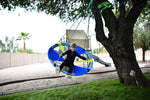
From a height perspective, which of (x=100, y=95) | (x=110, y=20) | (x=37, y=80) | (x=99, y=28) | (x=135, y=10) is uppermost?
(x=135, y=10)

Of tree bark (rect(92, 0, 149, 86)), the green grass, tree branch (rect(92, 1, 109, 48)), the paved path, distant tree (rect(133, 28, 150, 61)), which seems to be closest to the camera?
the green grass

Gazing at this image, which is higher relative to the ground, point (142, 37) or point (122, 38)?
point (142, 37)

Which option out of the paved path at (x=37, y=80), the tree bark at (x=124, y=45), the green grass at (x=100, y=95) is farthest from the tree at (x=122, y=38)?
the paved path at (x=37, y=80)

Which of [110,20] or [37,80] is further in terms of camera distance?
[37,80]

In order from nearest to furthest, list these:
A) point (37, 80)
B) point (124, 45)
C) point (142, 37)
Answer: point (124, 45), point (37, 80), point (142, 37)

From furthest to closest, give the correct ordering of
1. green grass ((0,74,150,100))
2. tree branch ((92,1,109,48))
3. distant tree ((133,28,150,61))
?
distant tree ((133,28,150,61))
tree branch ((92,1,109,48))
green grass ((0,74,150,100))

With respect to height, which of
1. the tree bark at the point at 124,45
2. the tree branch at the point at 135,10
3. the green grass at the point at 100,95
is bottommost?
the green grass at the point at 100,95

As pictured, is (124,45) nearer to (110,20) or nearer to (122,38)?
(122,38)

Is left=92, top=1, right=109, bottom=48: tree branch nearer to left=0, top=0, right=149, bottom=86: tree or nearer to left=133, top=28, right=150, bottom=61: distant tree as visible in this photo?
left=0, top=0, right=149, bottom=86: tree

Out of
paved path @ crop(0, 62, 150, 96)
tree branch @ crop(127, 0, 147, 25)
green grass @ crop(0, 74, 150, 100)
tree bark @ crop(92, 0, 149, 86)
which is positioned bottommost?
paved path @ crop(0, 62, 150, 96)

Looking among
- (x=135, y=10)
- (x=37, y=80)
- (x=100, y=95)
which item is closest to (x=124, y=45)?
(x=135, y=10)

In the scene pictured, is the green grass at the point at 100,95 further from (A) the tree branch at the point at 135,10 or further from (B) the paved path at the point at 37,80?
(A) the tree branch at the point at 135,10

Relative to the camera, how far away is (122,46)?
2664 mm

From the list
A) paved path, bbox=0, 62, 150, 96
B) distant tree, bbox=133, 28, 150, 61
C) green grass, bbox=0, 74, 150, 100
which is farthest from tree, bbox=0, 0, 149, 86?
distant tree, bbox=133, 28, 150, 61
